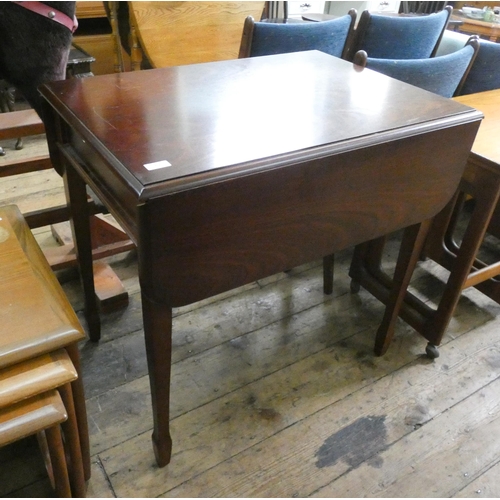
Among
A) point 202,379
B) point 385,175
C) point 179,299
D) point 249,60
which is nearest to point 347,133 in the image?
point 385,175

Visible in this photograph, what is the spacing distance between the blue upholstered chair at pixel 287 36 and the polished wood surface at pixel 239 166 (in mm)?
538

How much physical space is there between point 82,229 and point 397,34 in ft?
4.16

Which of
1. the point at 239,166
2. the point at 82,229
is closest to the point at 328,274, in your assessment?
the point at 82,229

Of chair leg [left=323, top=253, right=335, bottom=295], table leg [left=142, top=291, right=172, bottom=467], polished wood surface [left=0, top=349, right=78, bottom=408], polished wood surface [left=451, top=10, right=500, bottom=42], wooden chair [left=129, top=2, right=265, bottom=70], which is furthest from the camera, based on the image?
polished wood surface [left=451, top=10, right=500, bottom=42]

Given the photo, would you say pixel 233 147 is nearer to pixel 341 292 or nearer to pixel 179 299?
pixel 179 299

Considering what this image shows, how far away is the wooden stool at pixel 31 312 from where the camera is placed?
736 millimetres

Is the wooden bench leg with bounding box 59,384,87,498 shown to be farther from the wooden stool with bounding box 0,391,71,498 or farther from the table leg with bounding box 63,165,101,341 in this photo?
the table leg with bounding box 63,165,101,341

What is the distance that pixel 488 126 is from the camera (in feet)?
4.15

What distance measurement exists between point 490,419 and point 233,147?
998 millimetres

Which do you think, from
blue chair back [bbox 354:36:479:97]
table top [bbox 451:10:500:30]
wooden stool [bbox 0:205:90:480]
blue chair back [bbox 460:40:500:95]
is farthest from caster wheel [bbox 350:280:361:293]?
table top [bbox 451:10:500:30]

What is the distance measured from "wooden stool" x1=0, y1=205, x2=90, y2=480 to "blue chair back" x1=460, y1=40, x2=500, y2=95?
150cm

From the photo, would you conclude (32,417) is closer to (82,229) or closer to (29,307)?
(29,307)

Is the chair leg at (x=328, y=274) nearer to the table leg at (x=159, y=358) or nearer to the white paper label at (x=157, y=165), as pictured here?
the table leg at (x=159, y=358)

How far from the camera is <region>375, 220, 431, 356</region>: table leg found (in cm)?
114
